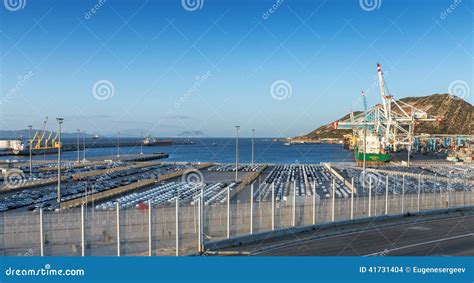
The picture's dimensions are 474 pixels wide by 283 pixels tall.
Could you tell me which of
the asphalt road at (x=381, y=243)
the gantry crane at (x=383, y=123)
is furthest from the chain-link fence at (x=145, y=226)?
the gantry crane at (x=383, y=123)

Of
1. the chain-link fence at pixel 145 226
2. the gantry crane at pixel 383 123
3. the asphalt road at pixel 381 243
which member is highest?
the gantry crane at pixel 383 123

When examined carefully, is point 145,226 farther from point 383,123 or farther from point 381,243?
point 383,123

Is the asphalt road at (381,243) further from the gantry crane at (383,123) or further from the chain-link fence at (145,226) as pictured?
the gantry crane at (383,123)

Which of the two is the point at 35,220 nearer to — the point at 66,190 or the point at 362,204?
the point at 362,204

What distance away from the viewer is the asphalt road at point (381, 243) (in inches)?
291

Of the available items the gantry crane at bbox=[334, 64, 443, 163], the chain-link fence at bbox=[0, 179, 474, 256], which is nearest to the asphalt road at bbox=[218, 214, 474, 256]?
the chain-link fence at bbox=[0, 179, 474, 256]

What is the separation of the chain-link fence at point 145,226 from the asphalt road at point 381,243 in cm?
47

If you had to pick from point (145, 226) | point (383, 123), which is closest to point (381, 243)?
point (145, 226)

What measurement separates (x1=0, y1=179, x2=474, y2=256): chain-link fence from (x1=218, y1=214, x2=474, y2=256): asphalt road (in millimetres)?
466

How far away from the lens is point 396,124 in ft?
191

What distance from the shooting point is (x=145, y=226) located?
6.89m

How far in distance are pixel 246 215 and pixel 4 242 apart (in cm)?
403

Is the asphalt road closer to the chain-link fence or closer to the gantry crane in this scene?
the chain-link fence

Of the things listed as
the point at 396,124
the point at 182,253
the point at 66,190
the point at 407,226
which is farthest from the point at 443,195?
the point at 396,124
